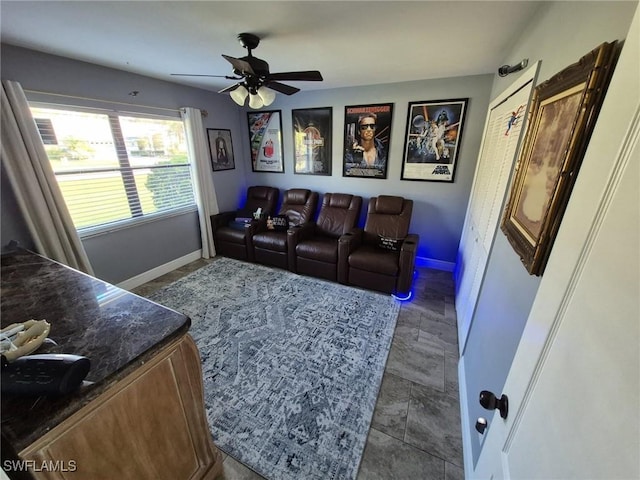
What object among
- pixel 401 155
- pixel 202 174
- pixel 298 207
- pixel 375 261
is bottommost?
pixel 375 261

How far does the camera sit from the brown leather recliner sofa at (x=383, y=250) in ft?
9.00

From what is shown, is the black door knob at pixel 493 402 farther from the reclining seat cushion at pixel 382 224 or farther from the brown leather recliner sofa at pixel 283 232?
the brown leather recliner sofa at pixel 283 232

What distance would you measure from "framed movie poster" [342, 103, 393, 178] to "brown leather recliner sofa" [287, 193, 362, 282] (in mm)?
425

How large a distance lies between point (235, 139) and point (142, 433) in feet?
13.3

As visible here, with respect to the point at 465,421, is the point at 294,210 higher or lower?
higher

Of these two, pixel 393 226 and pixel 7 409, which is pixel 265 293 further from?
pixel 7 409

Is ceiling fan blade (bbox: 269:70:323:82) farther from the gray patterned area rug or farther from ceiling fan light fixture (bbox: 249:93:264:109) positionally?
the gray patterned area rug

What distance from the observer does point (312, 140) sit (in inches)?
147

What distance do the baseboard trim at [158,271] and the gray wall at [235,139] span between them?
0.06 metres

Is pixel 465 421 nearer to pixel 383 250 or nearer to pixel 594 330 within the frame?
pixel 594 330

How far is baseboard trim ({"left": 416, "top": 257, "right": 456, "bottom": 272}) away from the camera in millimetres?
3472

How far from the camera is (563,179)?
2.64 ft

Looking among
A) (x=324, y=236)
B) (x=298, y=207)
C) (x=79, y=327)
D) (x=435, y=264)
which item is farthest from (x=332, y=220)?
(x=79, y=327)

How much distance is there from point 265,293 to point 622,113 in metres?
2.86
